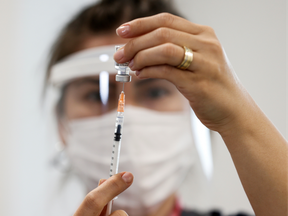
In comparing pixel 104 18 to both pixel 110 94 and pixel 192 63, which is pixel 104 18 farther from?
pixel 192 63

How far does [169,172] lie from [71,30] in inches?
40.6

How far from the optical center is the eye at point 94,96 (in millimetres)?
1219

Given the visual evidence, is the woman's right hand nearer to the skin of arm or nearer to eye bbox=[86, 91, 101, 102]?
the skin of arm

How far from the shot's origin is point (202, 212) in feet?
4.71

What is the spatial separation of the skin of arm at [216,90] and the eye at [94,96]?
0.73 metres

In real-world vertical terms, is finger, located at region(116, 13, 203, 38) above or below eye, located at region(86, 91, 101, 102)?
below

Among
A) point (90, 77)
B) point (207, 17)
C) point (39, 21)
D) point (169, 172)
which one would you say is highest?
point (39, 21)

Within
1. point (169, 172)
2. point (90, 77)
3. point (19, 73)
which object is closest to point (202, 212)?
point (169, 172)

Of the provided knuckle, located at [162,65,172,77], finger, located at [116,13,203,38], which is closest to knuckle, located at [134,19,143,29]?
finger, located at [116,13,203,38]

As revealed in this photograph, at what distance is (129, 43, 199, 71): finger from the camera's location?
464 mm

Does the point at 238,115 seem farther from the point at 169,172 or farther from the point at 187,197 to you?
the point at 187,197

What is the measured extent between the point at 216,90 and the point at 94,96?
0.85 metres

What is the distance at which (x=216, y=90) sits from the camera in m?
0.50

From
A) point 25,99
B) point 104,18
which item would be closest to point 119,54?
point 104,18
